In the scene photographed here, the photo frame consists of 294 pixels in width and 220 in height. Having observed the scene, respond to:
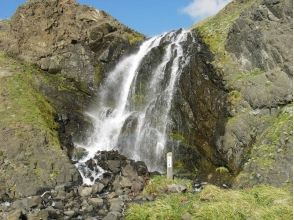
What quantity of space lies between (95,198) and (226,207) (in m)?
7.51

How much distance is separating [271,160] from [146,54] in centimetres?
1597

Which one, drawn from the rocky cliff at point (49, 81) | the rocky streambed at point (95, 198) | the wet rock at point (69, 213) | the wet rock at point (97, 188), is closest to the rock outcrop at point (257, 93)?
the rocky streambed at point (95, 198)

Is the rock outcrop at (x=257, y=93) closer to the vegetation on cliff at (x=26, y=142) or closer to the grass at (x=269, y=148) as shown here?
the grass at (x=269, y=148)

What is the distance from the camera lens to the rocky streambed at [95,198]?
742 inches

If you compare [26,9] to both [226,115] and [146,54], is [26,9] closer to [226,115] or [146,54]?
[146,54]

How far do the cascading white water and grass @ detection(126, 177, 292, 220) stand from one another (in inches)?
354

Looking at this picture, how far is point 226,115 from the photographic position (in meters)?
27.1

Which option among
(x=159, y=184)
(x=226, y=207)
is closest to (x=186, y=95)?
(x=159, y=184)

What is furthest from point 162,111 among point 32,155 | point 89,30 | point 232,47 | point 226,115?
point 89,30

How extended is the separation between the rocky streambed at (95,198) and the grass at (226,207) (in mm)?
1786

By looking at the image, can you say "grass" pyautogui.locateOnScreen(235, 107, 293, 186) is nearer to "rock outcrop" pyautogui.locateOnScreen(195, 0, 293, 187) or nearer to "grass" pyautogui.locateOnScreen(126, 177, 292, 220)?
"rock outcrop" pyautogui.locateOnScreen(195, 0, 293, 187)

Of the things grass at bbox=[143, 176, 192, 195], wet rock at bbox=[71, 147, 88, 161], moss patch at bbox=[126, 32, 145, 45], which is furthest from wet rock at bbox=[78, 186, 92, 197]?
Result: moss patch at bbox=[126, 32, 145, 45]

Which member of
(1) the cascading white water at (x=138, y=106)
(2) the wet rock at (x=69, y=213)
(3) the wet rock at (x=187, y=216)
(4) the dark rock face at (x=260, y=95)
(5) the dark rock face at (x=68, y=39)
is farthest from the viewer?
(5) the dark rock face at (x=68, y=39)

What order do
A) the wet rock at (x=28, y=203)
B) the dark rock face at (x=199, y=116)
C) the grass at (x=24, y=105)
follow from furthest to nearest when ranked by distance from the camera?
the grass at (x=24, y=105)
the dark rock face at (x=199, y=116)
the wet rock at (x=28, y=203)
